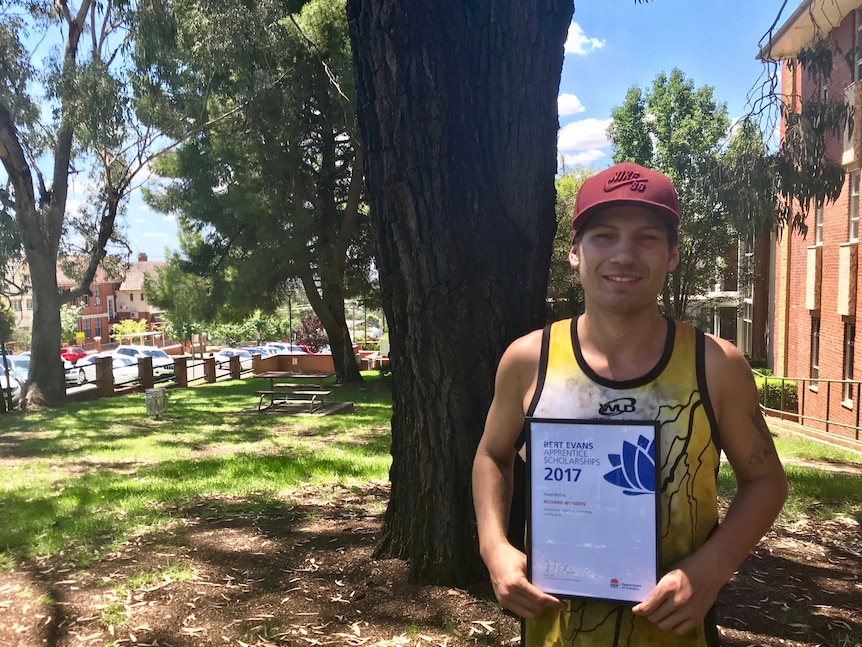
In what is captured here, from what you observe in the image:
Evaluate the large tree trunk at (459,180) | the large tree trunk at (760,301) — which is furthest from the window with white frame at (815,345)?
the large tree trunk at (459,180)

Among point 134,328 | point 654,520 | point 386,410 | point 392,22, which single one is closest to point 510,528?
point 654,520

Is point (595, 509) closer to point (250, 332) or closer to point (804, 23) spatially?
point (804, 23)

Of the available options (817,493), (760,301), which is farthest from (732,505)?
(760,301)

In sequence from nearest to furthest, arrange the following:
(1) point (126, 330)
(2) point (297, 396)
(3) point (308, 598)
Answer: (3) point (308, 598) → (2) point (297, 396) → (1) point (126, 330)

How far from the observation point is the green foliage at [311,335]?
42.8 m

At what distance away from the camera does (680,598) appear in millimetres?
1515

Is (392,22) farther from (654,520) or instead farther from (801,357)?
(801,357)

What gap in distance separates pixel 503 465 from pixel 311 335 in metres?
43.5

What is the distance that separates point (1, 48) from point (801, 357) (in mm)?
20734

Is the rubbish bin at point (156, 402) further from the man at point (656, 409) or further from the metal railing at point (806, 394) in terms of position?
the man at point (656, 409)

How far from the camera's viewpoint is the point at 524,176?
121 inches

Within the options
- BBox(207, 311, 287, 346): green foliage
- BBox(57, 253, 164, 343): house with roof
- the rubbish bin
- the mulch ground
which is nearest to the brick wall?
the mulch ground

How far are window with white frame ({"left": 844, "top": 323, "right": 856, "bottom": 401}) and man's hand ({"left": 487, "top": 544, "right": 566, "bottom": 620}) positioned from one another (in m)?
16.1

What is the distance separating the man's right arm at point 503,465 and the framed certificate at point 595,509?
0.09 metres
